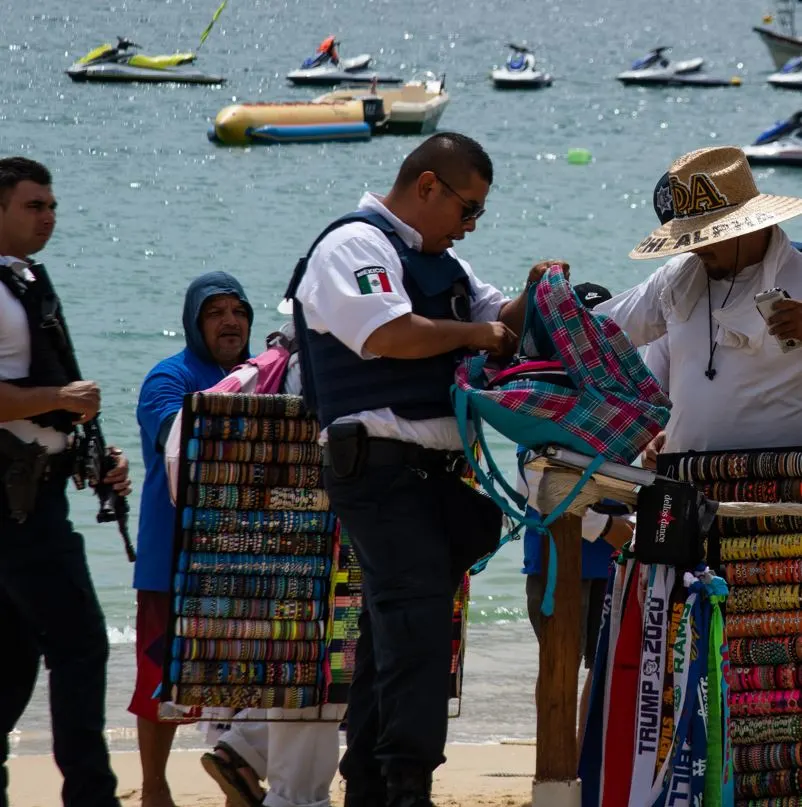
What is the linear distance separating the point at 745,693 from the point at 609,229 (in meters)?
27.5

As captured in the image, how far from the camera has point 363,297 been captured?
3.84m

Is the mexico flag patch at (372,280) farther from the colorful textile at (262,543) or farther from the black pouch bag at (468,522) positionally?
the colorful textile at (262,543)

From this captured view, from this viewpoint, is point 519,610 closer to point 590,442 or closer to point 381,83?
point 590,442

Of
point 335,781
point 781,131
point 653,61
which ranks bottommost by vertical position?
point 335,781

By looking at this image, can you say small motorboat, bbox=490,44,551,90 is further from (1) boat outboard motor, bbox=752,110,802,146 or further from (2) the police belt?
(2) the police belt

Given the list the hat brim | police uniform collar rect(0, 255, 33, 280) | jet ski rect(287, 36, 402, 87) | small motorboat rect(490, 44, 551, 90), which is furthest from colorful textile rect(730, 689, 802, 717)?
small motorboat rect(490, 44, 551, 90)

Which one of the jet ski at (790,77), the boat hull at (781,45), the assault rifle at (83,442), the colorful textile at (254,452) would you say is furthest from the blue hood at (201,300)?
the boat hull at (781,45)

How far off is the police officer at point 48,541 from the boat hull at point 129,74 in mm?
49911

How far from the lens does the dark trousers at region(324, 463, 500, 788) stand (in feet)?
12.6

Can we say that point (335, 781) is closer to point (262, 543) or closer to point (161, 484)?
point (161, 484)

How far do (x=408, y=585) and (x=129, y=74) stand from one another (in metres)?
51.6

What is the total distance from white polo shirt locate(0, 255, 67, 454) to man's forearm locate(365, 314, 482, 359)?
1003mm

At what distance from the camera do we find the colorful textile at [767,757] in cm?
398

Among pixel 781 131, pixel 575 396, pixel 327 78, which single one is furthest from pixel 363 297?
pixel 327 78
